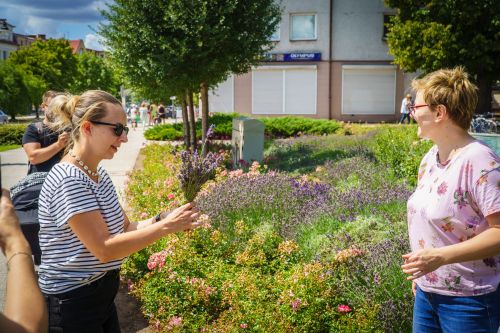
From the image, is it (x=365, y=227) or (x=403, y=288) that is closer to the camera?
(x=403, y=288)

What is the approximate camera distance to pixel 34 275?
1.60 metres

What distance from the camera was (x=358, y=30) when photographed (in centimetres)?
3372

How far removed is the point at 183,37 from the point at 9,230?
10.7 metres

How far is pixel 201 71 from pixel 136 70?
1.43 meters

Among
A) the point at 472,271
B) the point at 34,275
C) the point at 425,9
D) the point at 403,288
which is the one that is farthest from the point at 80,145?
the point at 425,9

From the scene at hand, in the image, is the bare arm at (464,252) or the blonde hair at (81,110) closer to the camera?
the bare arm at (464,252)

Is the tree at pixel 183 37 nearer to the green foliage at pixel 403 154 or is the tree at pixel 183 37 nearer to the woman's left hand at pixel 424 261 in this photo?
the green foliage at pixel 403 154

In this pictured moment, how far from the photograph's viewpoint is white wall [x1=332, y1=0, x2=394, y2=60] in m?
33.3

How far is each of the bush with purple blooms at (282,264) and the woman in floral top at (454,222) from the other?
46.0 inches

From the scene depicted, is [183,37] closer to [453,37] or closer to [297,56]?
[453,37]

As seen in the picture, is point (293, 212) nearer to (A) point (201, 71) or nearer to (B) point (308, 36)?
(A) point (201, 71)

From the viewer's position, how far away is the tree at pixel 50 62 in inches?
2623

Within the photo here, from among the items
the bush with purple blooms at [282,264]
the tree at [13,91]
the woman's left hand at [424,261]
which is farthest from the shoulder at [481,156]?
the tree at [13,91]

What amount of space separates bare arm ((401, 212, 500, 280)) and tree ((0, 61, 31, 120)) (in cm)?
5184
